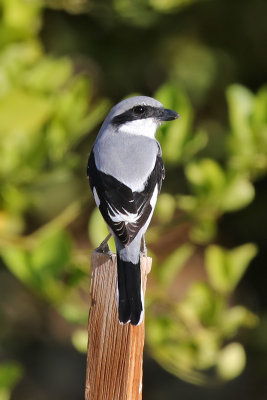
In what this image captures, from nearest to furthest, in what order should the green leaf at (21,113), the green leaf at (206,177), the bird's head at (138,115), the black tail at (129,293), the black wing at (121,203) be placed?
the black tail at (129,293)
the black wing at (121,203)
the bird's head at (138,115)
the green leaf at (206,177)
the green leaf at (21,113)

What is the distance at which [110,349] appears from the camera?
2.27 meters

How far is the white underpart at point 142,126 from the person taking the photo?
122 inches

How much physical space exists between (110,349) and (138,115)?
1.12 m

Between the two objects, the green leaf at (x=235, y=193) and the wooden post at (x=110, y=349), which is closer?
the wooden post at (x=110, y=349)

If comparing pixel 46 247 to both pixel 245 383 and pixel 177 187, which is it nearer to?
pixel 177 187

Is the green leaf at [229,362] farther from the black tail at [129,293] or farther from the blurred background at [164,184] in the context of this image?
the black tail at [129,293]

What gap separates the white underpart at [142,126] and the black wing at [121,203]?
1.53ft

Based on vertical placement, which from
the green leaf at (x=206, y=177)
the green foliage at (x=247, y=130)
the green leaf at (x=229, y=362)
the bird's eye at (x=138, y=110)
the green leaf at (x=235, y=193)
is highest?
the green foliage at (x=247, y=130)

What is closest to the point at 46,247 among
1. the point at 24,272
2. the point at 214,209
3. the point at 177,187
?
the point at 24,272

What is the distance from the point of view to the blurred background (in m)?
3.40

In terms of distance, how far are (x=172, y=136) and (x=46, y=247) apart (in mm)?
665

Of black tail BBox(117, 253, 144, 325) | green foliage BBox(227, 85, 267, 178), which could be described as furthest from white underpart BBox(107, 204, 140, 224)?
green foliage BBox(227, 85, 267, 178)

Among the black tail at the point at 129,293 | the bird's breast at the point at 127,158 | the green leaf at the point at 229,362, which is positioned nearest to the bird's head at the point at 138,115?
the bird's breast at the point at 127,158

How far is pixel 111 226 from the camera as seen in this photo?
2.56 meters
